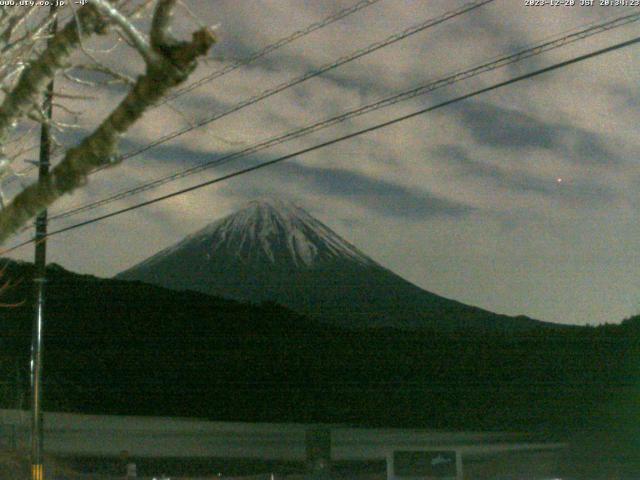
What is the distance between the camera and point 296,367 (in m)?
49.1

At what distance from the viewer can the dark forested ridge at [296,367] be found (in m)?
39.7

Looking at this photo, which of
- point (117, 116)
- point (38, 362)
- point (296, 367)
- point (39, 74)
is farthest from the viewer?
point (296, 367)

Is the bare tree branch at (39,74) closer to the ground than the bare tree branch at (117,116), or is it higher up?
higher up

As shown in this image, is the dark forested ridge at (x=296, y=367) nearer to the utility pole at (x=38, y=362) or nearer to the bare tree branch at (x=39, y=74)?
the utility pole at (x=38, y=362)

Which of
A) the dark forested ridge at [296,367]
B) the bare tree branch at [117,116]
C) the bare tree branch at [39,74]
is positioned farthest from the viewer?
the dark forested ridge at [296,367]

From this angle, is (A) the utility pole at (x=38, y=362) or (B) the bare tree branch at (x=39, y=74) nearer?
(B) the bare tree branch at (x=39, y=74)

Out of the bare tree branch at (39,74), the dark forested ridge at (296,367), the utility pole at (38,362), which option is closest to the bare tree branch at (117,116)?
the bare tree branch at (39,74)

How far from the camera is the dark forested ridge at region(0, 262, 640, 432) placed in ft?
130

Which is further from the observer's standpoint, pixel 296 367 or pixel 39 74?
pixel 296 367

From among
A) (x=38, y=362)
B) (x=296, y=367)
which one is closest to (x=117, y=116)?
(x=38, y=362)

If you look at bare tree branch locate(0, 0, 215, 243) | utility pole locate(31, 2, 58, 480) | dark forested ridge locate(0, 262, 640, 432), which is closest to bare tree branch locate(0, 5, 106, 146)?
bare tree branch locate(0, 0, 215, 243)

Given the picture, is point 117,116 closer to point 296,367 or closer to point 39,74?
point 39,74

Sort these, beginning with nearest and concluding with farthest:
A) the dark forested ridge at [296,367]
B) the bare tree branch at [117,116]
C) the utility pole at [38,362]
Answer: the bare tree branch at [117,116] < the utility pole at [38,362] < the dark forested ridge at [296,367]

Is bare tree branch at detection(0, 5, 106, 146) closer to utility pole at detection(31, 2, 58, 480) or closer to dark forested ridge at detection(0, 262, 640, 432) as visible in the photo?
utility pole at detection(31, 2, 58, 480)
